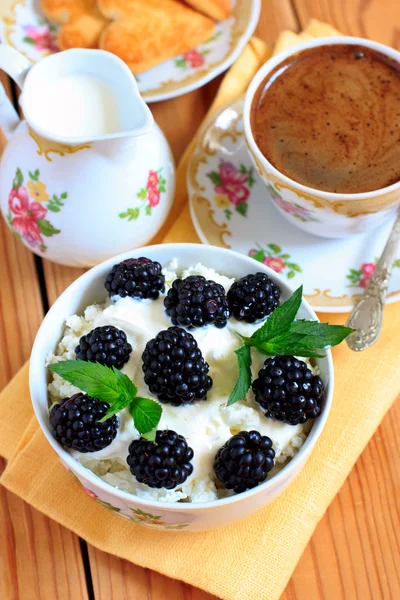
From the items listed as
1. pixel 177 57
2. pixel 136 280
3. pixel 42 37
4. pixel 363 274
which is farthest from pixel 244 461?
pixel 42 37

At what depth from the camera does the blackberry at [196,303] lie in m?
1.09

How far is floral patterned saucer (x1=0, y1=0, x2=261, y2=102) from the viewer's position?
5.54 ft

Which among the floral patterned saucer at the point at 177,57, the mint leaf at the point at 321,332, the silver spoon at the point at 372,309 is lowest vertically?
the silver spoon at the point at 372,309

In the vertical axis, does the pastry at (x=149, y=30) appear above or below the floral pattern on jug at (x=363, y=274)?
above

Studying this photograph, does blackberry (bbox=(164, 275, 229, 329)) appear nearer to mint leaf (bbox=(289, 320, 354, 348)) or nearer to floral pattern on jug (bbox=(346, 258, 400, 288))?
mint leaf (bbox=(289, 320, 354, 348))

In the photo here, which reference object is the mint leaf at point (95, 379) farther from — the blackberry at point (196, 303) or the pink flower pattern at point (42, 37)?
the pink flower pattern at point (42, 37)

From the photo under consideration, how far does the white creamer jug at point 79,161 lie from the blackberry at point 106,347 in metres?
0.35

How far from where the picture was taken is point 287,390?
103 cm

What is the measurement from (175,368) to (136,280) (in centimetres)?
20

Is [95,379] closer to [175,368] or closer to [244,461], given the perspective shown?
[175,368]

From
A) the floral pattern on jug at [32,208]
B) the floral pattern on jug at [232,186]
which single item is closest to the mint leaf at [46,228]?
the floral pattern on jug at [32,208]

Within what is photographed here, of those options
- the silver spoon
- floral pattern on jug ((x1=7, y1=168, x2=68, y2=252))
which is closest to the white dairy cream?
floral pattern on jug ((x1=7, y1=168, x2=68, y2=252))

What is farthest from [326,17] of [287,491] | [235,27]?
[287,491]

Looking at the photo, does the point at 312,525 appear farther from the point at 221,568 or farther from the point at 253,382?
the point at 253,382
